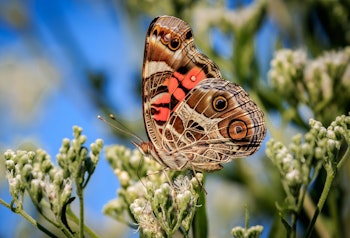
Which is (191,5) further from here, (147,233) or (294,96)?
(147,233)

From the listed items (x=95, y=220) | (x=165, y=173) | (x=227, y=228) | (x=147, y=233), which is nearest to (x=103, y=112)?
(x=95, y=220)

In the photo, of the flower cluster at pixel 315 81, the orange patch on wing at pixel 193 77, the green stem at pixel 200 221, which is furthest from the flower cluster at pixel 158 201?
the flower cluster at pixel 315 81

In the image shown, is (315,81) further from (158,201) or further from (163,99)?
(158,201)

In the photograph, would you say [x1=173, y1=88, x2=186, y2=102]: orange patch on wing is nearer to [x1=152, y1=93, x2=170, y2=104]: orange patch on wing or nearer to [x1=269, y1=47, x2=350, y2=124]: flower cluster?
[x1=152, y1=93, x2=170, y2=104]: orange patch on wing

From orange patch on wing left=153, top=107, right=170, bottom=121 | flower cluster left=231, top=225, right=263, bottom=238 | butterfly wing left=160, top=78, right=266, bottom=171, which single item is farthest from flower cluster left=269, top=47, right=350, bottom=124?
flower cluster left=231, top=225, right=263, bottom=238

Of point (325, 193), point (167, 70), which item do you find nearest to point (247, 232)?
point (325, 193)

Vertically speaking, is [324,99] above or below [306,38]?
below
